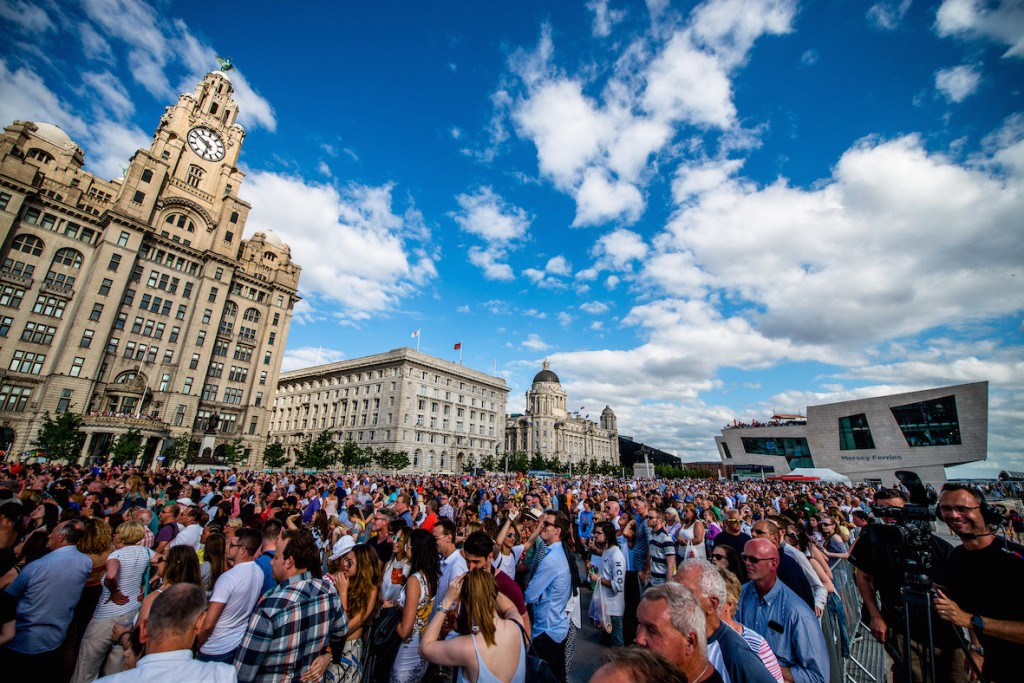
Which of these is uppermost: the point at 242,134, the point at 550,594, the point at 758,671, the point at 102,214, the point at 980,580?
the point at 242,134

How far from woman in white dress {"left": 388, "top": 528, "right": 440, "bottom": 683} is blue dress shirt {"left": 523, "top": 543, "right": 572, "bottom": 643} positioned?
127cm

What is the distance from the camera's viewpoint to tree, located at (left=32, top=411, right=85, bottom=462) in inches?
1168

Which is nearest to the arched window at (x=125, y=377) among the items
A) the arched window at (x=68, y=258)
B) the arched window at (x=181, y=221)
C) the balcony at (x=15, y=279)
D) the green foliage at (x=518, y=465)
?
the balcony at (x=15, y=279)

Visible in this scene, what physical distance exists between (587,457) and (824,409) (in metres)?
67.1

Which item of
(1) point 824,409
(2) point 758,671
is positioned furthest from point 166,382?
(1) point 824,409

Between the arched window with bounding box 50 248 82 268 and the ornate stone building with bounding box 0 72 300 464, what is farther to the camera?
the arched window with bounding box 50 248 82 268

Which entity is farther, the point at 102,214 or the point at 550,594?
the point at 102,214

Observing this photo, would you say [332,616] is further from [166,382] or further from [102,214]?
[102,214]

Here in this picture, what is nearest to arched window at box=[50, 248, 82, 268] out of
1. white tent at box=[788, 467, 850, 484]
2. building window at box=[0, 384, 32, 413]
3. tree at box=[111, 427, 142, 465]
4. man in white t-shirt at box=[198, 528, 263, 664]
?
building window at box=[0, 384, 32, 413]

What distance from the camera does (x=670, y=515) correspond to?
23.7 ft

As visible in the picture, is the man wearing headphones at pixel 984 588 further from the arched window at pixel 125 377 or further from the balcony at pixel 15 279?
the balcony at pixel 15 279

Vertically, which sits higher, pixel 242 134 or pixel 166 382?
pixel 242 134

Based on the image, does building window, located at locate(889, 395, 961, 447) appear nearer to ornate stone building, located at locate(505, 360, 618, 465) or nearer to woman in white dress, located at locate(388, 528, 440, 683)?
ornate stone building, located at locate(505, 360, 618, 465)

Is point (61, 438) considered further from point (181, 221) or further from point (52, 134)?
point (52, 134)
